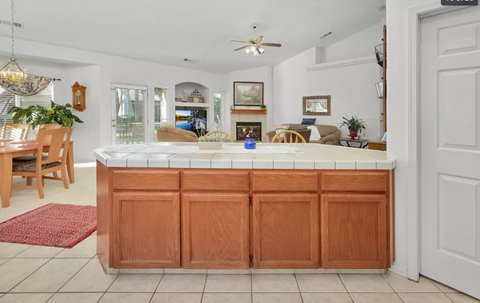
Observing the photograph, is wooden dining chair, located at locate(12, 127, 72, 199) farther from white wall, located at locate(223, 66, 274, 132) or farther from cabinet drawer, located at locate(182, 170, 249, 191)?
white wall, located at locate(223, 66, 274, 132)

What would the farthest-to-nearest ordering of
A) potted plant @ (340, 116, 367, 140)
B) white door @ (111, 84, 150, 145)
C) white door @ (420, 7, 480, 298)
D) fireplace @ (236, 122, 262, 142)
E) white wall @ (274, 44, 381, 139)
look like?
1. fireplace @ (236, 122, 262, 142)
2. white door @ (111, 84, 150, 145)
3. white wall @ (274, 44, 381, 139)
4. potted plant @ (340, 116, 367, 140)
5. white door @ (420, 7, 480, 298)

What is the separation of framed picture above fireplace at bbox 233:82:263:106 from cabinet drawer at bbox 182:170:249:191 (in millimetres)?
8078

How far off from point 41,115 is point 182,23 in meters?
3.80

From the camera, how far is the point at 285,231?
1.92 metres

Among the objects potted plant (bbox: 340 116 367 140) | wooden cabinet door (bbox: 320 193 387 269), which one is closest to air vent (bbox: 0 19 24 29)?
wooden cabinet door (bbox: 320 193 387 269)

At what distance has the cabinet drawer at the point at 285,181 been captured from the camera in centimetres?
189

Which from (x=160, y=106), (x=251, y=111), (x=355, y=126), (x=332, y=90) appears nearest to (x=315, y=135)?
(x=355, y=126)

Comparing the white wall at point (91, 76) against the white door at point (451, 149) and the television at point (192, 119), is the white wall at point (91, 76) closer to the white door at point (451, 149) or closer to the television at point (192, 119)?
the television at point (192, 119)

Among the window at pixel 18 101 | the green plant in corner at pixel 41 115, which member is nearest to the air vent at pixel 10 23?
the green plant in corner at pixel 41 115

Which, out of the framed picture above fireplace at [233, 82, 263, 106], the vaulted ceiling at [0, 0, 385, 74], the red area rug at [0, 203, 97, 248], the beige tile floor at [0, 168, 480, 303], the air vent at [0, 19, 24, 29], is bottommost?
the beige tile floor at [0, 168, 480, 303]

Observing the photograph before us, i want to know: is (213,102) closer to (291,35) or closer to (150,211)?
(291,35)

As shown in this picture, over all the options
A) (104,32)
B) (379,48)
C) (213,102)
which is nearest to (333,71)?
(379,48)

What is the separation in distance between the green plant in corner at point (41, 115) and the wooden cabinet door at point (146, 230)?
5.77 meters

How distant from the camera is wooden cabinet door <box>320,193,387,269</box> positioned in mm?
1896
